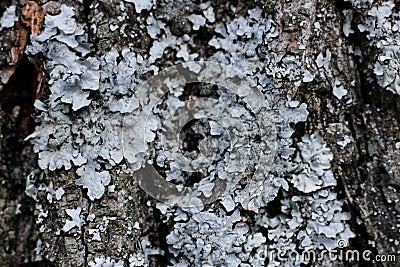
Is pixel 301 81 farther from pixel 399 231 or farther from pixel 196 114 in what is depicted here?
pixel 399 231

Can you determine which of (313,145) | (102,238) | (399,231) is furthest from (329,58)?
(102,238)

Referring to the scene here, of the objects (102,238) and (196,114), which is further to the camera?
(196,114)

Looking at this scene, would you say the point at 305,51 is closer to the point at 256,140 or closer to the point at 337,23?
the point at 337,23

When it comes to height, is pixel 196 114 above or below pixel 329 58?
below

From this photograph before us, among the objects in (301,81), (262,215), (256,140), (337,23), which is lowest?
(262,215)

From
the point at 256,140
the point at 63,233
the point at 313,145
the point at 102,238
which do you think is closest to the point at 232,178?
the point at 256,140

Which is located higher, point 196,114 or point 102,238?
point 196,114
